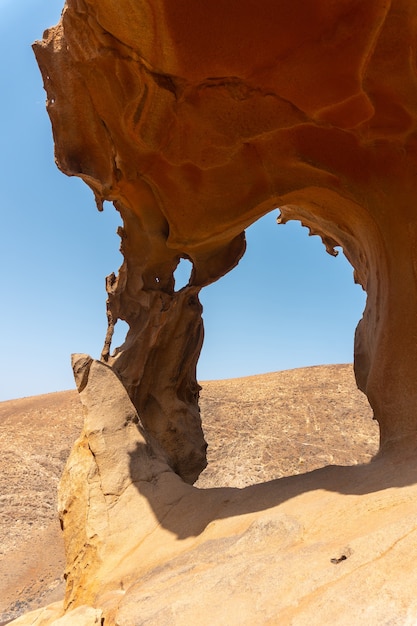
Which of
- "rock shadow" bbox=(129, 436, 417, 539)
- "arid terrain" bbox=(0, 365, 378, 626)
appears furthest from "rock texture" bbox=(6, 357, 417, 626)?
"arid terrain" bbox=(0, 365, 378, 626)

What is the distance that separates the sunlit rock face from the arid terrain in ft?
23.4

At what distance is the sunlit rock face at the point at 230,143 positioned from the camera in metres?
3.56

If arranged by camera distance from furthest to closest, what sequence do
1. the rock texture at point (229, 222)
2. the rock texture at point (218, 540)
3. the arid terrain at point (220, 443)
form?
the arid terrain at point (220, 443) → the rock texture at point (229, 222) → the rock texture at point (218, 540)

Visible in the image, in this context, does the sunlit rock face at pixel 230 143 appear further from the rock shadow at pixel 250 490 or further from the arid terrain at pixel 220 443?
the arid terrain at pixel 220 443

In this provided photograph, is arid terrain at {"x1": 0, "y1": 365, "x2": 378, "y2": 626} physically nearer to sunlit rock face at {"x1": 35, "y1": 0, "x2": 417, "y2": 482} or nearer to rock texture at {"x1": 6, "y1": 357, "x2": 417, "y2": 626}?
rock texture at {"x1": 6, "y1": 357, "x2": 417, "y2": 626}

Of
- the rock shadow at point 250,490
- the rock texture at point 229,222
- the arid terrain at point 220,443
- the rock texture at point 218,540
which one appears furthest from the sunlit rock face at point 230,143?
the arid terrain at point 220,443

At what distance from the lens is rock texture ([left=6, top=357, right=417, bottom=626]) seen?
6.41 ft

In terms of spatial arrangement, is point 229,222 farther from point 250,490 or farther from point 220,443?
point 220,443

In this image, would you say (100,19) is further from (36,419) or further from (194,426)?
(36,419)

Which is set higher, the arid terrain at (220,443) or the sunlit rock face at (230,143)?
the sunlit rock face at (230,143)

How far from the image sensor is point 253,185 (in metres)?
5.21

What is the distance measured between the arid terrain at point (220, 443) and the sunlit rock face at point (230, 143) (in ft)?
23.4

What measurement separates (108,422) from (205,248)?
8.58 feet

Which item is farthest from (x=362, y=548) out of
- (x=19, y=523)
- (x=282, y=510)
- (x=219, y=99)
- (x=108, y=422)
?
(x=19, y=523)
